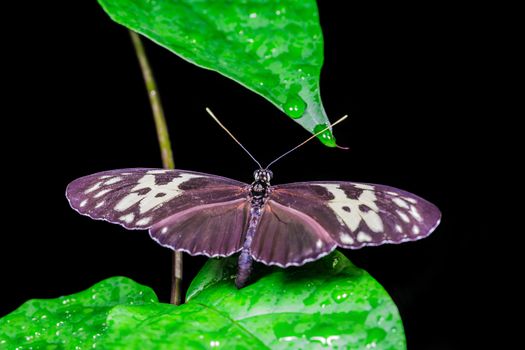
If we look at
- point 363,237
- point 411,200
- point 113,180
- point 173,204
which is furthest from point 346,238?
point 113,180

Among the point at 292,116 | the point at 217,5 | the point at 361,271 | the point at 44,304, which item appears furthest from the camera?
the point at 44,304

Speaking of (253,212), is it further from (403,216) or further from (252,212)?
(403,216)

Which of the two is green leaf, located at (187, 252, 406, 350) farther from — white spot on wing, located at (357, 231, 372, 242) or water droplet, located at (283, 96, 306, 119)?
water droplet, located at (283, 96, 306, 119)

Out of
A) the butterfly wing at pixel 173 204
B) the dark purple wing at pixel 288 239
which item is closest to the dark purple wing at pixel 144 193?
the butterfly wing at pixel 173 204

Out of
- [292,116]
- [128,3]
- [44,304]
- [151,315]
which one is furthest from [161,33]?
[44,304]

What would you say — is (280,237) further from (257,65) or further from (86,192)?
(86,192)

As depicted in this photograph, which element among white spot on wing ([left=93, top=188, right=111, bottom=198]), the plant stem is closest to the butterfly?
white spot on wing ([left=93, top=188, right=111, bottom=198])

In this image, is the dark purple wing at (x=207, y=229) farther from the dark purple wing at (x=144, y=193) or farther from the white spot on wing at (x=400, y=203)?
the white spot on wing at (x=400, y=203)
